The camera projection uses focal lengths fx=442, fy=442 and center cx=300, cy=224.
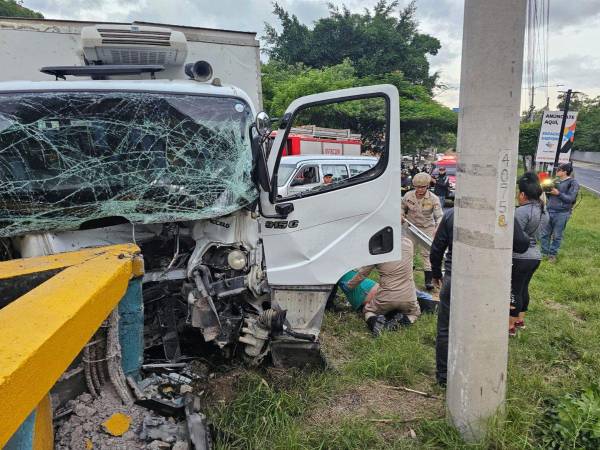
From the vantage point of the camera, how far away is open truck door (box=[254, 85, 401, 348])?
3.22 metres

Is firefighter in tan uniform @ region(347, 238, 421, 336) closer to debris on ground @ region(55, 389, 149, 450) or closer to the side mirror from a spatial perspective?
the side mirror

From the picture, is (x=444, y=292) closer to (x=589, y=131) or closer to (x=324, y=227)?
(x=324, y=227)

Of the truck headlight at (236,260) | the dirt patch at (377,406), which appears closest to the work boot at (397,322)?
the dirt patch at (377,406)

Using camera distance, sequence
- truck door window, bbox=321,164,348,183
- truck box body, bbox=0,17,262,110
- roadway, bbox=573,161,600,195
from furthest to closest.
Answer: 1. roadway, bbox=573,161,600,195
2. truck door window, bbox=321,164,348,183
3. truck box body, bbox=0,17,262,110

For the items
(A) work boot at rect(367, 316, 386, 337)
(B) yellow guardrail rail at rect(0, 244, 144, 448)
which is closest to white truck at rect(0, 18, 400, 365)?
(B) yellow guardrail rail at rect(0, 244, 144, 448)

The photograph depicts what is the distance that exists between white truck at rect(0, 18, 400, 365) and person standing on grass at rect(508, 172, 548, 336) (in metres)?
1.28

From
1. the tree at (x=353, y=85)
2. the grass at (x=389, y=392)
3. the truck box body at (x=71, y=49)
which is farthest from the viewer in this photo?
the tree at (x=353, y=85)

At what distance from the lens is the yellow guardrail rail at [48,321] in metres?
1.11

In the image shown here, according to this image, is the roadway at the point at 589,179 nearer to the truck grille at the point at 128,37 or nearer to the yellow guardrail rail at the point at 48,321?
the truck grille at the point at 128,37

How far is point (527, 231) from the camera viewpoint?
399cm

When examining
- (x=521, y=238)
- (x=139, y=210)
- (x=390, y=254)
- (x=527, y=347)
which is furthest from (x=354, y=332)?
(x=139, y=210)

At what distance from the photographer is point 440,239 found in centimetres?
349

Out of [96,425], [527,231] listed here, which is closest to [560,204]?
[527,231]

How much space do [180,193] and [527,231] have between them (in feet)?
9.99
